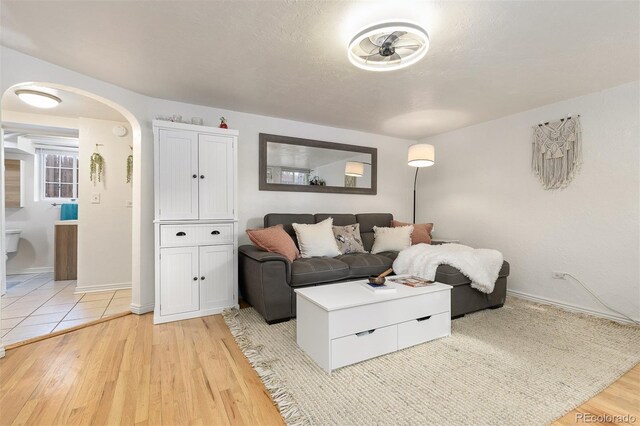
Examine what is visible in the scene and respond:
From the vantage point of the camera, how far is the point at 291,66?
93.7 inches

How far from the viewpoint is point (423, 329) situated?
220cm

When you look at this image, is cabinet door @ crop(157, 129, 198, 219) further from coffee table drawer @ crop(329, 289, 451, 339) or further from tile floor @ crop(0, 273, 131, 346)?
coffee table drawer @ crop(329, 289, 451, 339)

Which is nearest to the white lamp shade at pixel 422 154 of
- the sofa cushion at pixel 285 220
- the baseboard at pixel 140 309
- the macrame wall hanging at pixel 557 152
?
the macrame wall hanging at pixel 557 152

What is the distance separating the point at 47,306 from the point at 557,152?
582 centimetres

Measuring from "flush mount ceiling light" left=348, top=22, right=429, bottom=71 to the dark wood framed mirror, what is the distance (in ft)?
6.23

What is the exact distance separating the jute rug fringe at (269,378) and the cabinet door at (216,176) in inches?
43.7

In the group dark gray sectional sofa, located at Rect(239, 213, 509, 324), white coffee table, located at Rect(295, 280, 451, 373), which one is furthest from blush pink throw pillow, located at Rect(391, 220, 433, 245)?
white coffee table, located at Rect(295, 280, 451, 373)

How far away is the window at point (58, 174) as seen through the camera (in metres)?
4.89

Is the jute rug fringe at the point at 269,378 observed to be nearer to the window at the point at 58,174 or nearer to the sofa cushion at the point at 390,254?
the sofa cushion at the point at 390,254

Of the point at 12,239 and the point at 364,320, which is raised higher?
the point at 12,239

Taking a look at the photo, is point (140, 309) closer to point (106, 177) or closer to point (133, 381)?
A: point (133, 381)

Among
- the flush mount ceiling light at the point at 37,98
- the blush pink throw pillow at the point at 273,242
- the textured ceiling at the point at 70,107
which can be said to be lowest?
the blush pink throw pillow at the point at 273,242

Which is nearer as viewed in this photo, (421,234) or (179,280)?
(179,280)

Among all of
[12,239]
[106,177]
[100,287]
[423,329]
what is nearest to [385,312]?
[423,329]
